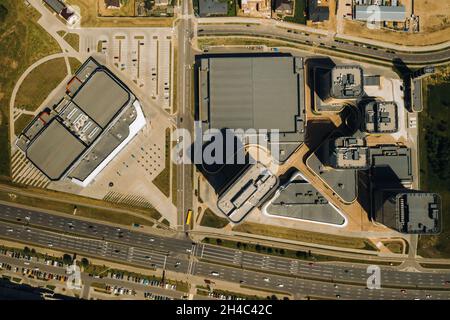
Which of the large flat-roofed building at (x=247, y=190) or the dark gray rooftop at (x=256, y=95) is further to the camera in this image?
the dark gray rooftop at (x=256, y=95)

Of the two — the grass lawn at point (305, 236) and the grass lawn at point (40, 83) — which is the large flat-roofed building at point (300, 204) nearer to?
the grass lawn at point (305, 236)

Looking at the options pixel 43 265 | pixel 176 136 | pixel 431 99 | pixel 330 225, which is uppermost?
pixel 431 99

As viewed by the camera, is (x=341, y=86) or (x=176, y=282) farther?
(x=176, y=282)

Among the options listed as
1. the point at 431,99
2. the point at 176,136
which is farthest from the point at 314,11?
the point at 176,136

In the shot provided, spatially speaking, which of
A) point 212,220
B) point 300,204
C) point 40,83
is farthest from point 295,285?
point 40,83

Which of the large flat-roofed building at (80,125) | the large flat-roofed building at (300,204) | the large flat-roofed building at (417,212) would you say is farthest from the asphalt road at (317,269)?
the large flat-roofed building at (80,125)

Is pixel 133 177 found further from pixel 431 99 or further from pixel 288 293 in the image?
pixel 431 99

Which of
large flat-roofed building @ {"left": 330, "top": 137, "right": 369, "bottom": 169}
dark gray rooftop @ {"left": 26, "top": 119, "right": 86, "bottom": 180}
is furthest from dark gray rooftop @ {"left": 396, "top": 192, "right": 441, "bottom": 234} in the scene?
dark gray rooftop @ {"left": 26, "top": 119, "right": 86, "bottom": 180}
